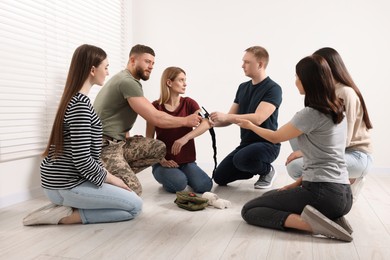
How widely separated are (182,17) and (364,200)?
2670 millimetres

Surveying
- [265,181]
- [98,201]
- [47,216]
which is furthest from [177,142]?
[47,216]

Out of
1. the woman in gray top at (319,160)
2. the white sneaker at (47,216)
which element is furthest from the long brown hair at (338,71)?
the white sneaker at (47,216)

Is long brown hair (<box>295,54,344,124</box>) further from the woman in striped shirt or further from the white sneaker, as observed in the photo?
the white sneaker

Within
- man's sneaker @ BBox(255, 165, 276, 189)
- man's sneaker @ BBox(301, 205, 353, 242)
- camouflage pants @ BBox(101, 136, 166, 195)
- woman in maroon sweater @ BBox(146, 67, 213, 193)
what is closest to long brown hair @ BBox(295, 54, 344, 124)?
man's sneaker @ BBox(301, 205, 353, 242)

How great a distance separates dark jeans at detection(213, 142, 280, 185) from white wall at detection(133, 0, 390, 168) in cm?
104

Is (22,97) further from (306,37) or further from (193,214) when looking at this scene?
(306,37)

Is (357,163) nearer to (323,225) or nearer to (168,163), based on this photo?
(323,225)

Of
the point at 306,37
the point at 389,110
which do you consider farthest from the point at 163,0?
the point at 389,110

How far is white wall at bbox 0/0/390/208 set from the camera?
4.36 m

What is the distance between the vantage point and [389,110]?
14.3 ft

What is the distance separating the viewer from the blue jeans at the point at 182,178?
3283 mm

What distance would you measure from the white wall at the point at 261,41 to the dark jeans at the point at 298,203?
7.40 feet

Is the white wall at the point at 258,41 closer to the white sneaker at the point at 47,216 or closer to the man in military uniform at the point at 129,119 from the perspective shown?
the man in military uniform at the point at 129,119

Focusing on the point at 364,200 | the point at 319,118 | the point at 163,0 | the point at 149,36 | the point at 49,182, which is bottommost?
the point at 364,200
